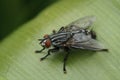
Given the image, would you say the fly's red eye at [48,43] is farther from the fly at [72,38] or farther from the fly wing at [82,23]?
the fly wing at [82,23]

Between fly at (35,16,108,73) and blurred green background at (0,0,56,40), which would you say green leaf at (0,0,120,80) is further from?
blurred green background at (0,0,56,40)

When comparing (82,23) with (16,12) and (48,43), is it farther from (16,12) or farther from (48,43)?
(16,12)

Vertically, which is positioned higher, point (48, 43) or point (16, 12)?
point (16, 12)

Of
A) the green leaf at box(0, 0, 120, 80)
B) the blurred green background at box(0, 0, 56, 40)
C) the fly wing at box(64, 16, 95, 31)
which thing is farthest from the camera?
the blurred green background at box(0, 0, 56, 40)

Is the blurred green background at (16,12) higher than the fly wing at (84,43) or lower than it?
higher

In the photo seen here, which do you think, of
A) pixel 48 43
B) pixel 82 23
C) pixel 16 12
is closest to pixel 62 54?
pixel 48 43

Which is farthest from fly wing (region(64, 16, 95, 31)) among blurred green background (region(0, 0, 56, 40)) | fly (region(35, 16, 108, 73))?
blurred green background (region(0, 0, 56, 40))

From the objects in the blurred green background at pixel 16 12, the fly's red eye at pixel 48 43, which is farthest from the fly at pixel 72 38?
the blurred green background at pixel 16 12
